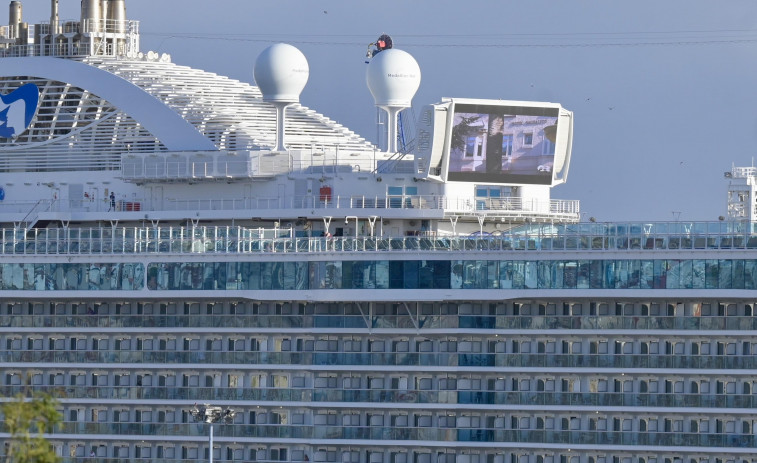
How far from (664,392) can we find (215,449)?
520 inches

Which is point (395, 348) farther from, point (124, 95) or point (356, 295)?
point (124, 95)

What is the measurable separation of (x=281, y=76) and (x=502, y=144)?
7434 millimetres

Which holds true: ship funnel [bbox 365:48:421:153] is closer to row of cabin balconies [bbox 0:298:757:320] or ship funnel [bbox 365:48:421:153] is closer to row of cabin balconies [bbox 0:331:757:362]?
row of cabin balconies [bbox 0:298:757:320]

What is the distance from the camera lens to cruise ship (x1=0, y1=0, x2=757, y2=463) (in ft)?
204

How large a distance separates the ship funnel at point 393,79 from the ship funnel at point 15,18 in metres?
15.3

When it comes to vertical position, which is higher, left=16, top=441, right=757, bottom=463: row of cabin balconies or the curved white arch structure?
the curved white arch structure

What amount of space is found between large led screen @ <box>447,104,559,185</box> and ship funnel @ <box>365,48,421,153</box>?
362cm

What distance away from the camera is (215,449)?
6519 cm

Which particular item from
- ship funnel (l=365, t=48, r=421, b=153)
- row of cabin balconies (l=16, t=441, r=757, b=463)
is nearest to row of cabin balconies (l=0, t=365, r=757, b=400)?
row of cabin balconies (l=16, t=441, r=757, b=463)

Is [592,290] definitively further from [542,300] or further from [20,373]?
[20,373]

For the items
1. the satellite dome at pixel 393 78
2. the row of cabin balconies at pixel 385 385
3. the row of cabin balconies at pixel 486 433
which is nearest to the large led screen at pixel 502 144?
the satellite dome at pixel 393 78

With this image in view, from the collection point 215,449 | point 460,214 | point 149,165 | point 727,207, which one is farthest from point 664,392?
point 727,207

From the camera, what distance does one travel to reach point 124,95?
2847 inches

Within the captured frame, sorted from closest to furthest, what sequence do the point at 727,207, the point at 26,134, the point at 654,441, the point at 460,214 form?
1. the point at 654,441
2. the point at 460,214
3. the point at 26,134
4. the point at 727,207
